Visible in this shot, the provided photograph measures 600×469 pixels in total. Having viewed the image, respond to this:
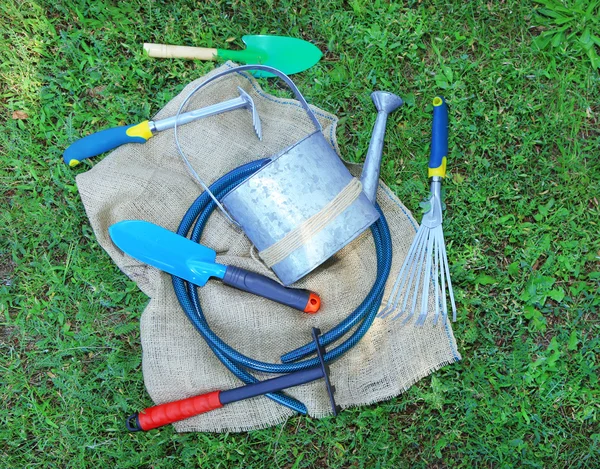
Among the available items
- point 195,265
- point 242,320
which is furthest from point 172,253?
point 242,320

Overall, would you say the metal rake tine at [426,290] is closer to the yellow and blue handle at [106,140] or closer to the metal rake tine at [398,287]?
the metal rake tine at [398,287]

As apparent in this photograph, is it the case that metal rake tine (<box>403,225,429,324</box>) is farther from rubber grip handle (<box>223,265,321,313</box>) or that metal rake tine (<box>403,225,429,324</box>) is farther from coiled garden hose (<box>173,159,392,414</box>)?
rubber grip handle (<box>223,265,321,313</box>)

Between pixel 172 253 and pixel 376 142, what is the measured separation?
2.67 ft

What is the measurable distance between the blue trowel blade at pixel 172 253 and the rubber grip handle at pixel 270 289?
0.05m

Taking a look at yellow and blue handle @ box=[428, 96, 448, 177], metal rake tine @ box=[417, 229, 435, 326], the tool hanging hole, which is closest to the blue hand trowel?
metal rake tine @ box=[417, 229, 435, 326]

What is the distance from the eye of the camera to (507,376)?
199 centimetres

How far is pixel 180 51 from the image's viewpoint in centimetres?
222

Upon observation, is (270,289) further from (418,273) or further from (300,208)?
(418,273)

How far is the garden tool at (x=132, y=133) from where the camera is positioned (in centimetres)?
212

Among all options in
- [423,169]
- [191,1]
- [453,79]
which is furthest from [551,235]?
[191,1]

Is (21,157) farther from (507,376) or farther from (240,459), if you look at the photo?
(507,376)

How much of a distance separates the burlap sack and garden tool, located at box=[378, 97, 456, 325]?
0.05m

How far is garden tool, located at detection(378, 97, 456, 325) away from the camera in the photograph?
1952 millimetres

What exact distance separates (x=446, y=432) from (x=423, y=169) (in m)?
0.94
